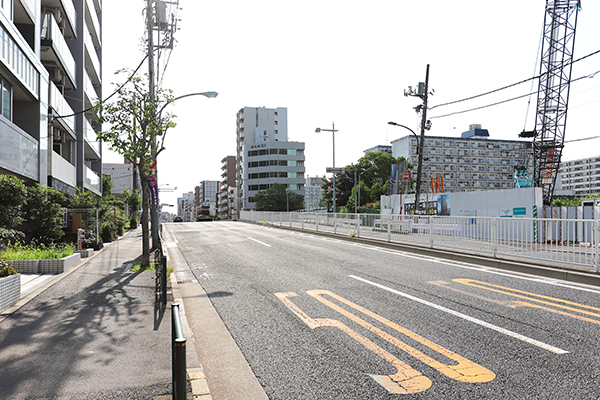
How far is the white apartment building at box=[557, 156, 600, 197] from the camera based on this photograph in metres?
173

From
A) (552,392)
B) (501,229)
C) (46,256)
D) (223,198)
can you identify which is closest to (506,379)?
(552,392)

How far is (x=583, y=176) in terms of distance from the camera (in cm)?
17975

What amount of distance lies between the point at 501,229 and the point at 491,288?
3894mm

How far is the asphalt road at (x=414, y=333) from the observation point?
371 centimetres

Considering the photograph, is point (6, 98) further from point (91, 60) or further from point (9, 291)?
point (91, 60)

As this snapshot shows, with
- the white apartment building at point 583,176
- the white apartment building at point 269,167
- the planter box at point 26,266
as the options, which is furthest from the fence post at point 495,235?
the white apartment building at point 583,176

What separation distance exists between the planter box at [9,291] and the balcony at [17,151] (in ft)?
26.3

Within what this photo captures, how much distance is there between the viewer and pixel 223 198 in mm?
134625

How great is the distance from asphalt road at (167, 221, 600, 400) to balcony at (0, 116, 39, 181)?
378 inches

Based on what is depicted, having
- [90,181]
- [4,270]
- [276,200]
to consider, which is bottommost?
[4,270]

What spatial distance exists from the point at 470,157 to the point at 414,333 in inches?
5532

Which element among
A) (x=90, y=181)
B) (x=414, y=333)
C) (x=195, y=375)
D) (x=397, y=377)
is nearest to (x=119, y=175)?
(x=90, y=181)

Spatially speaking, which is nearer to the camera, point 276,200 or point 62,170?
point 62,170

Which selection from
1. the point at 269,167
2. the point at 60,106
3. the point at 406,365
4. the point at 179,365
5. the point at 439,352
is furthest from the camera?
the point at 269,167
